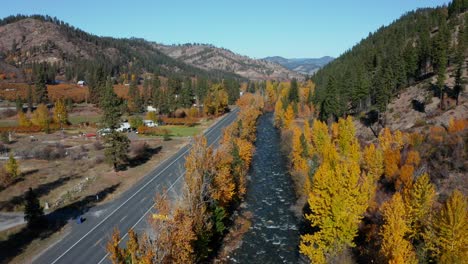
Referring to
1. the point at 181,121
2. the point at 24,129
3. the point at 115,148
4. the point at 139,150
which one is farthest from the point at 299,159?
the point at 24,129

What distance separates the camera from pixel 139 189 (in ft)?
216

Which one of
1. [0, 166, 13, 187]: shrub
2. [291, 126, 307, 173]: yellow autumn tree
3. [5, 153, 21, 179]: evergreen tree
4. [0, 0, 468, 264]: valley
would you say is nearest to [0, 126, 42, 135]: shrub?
[0, 0, 468, 264]: valley

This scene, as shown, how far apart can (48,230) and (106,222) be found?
7.01 metres

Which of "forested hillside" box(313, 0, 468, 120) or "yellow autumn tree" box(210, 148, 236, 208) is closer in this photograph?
"yellow autumn tree" box(210, 148, 236, 208)

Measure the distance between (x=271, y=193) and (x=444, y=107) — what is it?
167 ft

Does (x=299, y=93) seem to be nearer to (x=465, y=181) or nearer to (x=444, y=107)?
(x=444, y=107)

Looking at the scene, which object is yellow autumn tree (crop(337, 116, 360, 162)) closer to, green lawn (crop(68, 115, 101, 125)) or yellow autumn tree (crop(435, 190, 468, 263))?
yellow autumn tree (crop(435, 190, 468, 263))

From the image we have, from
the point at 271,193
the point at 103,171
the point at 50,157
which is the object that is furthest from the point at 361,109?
the point at 50,157

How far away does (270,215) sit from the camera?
193ft

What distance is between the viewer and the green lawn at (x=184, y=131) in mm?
121113

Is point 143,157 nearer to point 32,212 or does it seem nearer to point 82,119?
point 32,212

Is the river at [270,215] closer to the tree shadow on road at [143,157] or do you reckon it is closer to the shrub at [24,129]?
the tree shadow on road at [143,157]

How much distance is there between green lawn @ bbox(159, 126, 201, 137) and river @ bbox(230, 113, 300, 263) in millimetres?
30648

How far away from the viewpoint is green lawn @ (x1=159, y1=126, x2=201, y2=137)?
121 metres
